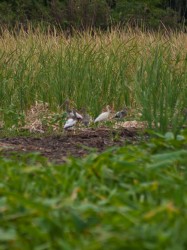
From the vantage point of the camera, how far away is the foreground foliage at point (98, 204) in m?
2.37

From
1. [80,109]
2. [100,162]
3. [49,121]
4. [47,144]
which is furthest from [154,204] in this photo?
[80,109]

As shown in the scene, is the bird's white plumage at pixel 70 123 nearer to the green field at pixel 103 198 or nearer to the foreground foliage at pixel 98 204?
the green field at pixel 103 198

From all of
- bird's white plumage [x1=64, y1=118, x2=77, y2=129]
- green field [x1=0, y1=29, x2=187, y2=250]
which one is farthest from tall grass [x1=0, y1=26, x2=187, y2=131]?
green field [x1=0, y1=29, x2=187, y2=250]

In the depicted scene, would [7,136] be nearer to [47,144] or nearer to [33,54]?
[47,144]

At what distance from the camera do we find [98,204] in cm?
278

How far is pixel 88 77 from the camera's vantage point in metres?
8.55

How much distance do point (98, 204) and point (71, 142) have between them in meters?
2.79

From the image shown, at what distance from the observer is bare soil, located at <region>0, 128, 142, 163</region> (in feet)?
16.0

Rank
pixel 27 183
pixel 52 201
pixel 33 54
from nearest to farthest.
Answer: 1. pixel 52 201
2. pixel 27 183
3. pixel 33 54

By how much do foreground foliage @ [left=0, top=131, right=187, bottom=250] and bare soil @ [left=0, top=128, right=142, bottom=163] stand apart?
104 centimetres

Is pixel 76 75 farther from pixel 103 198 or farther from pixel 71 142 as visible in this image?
pixel 103 198

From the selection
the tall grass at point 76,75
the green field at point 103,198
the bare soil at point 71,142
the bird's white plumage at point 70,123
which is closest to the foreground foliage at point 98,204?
the green field at point 103,198

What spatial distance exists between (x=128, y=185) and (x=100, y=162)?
12.1 inches

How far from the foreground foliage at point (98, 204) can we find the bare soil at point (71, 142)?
1039 mm
